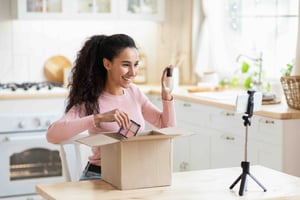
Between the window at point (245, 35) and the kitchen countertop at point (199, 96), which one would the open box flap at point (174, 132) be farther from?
the window at point (245, 35)

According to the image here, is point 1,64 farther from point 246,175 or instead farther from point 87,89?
point 246,175

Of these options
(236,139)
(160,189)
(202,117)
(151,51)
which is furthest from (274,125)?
(151,51)

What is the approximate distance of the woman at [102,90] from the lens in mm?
2756

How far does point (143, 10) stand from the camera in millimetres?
5227

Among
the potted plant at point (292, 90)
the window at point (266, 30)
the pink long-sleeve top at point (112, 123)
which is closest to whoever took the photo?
the pink long-sleeve top at point (112, 123)

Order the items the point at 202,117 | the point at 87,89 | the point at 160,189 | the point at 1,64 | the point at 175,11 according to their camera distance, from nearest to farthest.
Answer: the point at 160,189 → the point at 87,89 → the point at 202,117 → the point at 1,64 → the point at 175,11

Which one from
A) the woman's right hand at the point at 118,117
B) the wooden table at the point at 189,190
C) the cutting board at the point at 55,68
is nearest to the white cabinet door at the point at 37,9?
the cutting board at the point at 55,68

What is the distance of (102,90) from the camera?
2877 millimetres

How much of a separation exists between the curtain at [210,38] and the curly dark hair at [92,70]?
7.82 feet

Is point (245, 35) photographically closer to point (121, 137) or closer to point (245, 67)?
point (245, 67)

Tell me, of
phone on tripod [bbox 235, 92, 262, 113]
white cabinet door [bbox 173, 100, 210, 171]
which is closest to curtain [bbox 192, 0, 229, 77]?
white cabinet door [bbox 173, 100, 210, 171]

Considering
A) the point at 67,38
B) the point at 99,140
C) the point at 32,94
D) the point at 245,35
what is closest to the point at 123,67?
the point at 99,140

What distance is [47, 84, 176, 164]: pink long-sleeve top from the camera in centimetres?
265

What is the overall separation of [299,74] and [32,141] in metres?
1.89
